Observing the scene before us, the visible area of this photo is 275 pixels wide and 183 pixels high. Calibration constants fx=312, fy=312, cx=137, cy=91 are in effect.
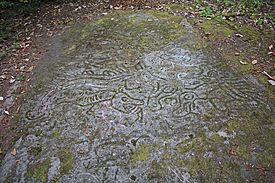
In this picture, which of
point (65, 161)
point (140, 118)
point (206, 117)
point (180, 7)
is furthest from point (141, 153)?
point (180, 7)

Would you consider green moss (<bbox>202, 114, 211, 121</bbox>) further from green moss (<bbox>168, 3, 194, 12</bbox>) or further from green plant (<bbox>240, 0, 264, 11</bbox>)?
green plant (<bbox>240, 0, 264, 11</bbox>)

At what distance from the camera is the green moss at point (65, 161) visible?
2.38 meters

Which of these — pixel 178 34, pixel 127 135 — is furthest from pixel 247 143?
pixel 178 34

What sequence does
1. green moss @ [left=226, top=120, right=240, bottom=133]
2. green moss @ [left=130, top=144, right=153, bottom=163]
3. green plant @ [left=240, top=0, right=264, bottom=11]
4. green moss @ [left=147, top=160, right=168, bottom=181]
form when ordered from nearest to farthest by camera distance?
green moss @ [left=147, top=160, right=168, bottom=181], green moss @ [left=130, top=144, right=153, bottom=163], green moss @ [left=226, top=120, right=240, bottom=133], green plant @ [left=240, top=0, right=264, bottom=11]

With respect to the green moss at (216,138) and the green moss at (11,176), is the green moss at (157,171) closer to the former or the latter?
the green moss at (216,138)

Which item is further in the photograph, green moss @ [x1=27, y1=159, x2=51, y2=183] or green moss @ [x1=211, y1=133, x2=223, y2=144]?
green moss @ [x1=211, y1=133, x2=223, y2=144]

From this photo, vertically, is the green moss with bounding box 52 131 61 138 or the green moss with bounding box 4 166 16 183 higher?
the green moss with bounding box 4 166 16 183

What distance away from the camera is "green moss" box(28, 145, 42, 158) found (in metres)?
2.54

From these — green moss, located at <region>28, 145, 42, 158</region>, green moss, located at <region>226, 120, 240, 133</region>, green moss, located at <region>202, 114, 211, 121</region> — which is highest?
green moss, located at <region>28, 145, 42, 158</region>

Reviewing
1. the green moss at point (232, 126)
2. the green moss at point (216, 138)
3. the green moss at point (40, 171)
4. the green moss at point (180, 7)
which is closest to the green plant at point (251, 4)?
the green moss at point (180, 7)

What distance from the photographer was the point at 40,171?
2.39 m

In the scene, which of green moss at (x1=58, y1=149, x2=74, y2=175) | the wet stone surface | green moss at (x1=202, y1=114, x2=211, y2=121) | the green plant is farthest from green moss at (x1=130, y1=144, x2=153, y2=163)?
the green plant

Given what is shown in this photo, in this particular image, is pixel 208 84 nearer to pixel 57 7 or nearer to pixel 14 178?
pixel 14 178

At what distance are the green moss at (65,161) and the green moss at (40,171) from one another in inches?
4.2
